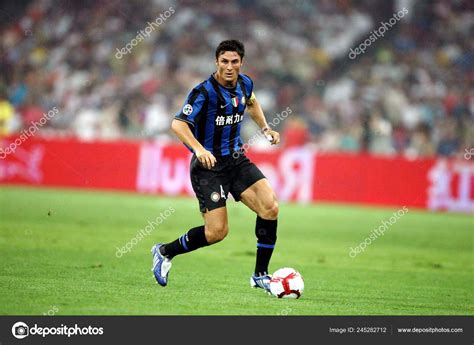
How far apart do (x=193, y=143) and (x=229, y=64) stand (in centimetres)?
90

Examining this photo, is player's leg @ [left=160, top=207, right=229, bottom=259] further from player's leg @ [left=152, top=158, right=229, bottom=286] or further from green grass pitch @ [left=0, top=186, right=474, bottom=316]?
green grass pitch @ [left=0, top=186, right=474, bottom=316]

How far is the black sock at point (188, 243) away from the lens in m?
9.52

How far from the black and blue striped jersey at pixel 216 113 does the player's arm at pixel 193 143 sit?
0.08m

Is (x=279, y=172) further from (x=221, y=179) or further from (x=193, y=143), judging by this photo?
(x=193, y=143)

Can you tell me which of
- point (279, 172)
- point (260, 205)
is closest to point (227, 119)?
point (260, 205)

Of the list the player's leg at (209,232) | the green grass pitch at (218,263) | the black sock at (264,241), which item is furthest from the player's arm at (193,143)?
the green grass pitch at (218,263)

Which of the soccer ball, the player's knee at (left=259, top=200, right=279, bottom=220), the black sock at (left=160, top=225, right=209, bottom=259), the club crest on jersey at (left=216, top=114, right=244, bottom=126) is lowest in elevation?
the soccer ball

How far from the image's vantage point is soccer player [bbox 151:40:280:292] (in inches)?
368

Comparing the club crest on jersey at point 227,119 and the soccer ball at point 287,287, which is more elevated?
the club crest on jersey at point 227,119

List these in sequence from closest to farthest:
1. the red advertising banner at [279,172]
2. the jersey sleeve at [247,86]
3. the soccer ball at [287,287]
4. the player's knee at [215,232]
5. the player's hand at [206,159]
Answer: the player's hand at [206,159], the soccer ball at [287,287], the player's knee at [215,232], the jersey sleeve at [247,86], the red advertising banner at [279,172]

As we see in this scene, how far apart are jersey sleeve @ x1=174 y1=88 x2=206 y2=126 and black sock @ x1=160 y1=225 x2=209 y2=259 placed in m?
1.12

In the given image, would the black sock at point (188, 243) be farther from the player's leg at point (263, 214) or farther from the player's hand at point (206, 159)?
the player's hand at point (206, 159)

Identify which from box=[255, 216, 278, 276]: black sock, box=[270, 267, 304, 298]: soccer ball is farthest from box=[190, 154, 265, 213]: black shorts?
→ box=[270, 267, 304, 298]: soccer ball
